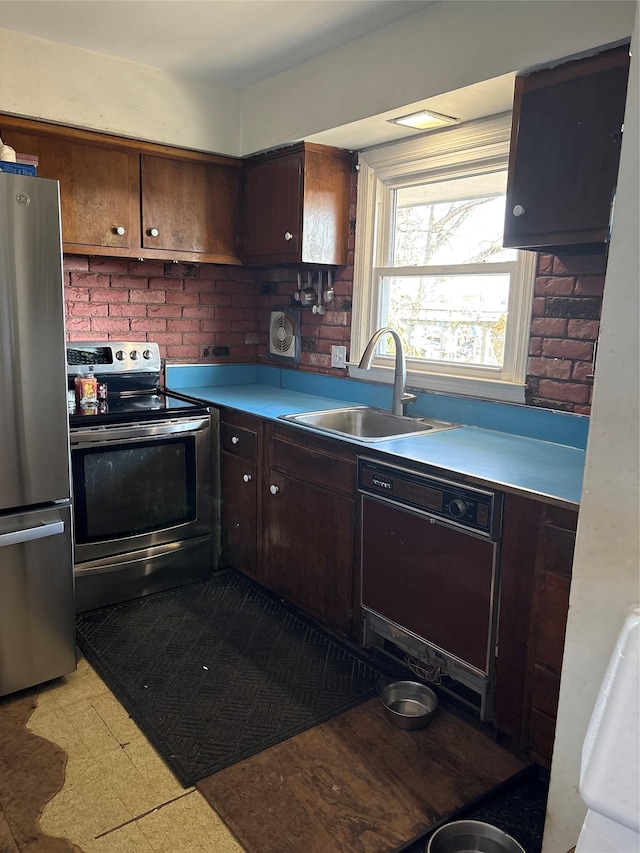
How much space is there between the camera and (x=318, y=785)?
1.85 m

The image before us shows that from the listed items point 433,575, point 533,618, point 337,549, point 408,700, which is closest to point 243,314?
point 337,549

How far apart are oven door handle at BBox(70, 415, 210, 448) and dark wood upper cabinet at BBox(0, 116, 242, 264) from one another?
2.88ft

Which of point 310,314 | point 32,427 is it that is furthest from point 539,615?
point 310,314

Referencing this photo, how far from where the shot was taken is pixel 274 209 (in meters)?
3.22

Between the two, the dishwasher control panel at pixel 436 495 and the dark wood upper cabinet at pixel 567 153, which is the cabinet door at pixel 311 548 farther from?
the dark wood upper cabinet at pixel 567 153

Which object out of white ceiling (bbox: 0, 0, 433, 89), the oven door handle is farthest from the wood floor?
white ceiling (bbox: 0, 0, 433, 89)

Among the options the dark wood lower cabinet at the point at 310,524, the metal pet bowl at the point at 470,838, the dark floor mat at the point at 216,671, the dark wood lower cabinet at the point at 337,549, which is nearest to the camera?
the metal pet bowl at the point at 470,838

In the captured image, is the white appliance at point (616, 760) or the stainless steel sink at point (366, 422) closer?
the white appliance at point (616, 760)

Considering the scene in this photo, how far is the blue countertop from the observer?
186 centimetres

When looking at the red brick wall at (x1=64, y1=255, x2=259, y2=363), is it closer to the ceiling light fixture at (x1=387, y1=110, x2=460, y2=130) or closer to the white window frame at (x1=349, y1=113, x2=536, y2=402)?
the white window frame at (x1=349, y1=113, x2=536, y2=402)

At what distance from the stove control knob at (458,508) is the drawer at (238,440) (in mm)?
1149

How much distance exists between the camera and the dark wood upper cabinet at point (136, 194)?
290 cm

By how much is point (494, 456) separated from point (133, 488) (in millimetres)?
1581

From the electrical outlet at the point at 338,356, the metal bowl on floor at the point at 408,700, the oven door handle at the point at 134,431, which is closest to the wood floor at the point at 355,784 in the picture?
the metal bowl on floor at the point at 408,700
